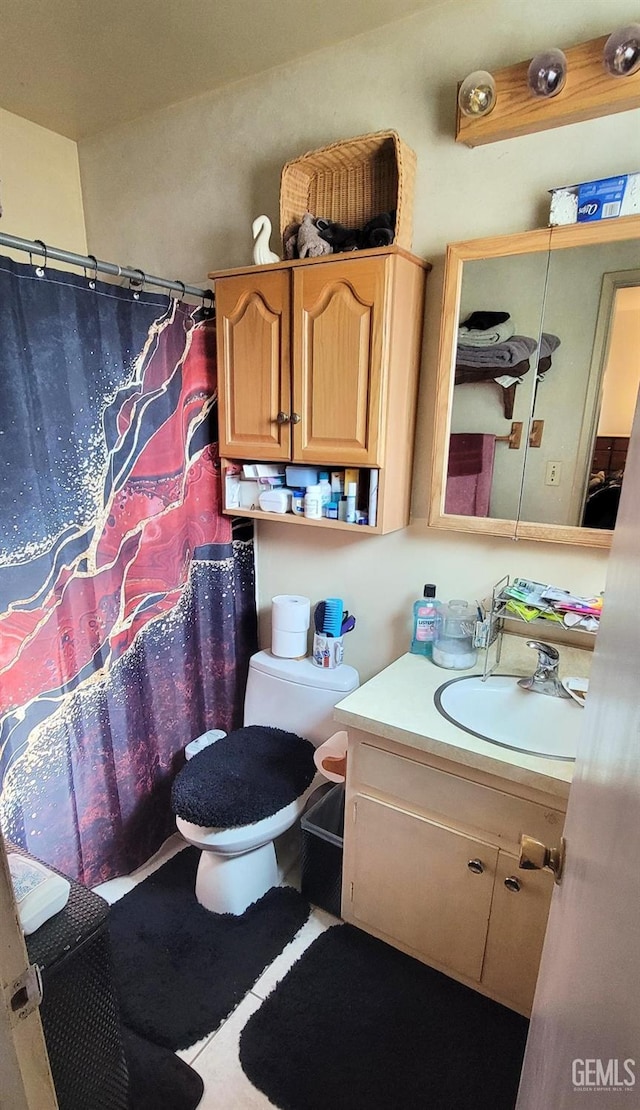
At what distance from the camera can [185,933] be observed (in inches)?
63.2

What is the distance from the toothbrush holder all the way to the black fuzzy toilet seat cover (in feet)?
0.86

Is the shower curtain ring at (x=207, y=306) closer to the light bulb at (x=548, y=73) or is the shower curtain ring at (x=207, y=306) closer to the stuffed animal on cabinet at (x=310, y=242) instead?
the stuffed animal on cabinet at (x=310, y=242)

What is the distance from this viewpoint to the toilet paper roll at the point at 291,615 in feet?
6.16

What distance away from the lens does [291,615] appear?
6.15 ft

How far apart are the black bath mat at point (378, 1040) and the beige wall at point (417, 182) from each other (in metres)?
0.85

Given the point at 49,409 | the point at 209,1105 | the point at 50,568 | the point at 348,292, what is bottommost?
the point at 209,1105

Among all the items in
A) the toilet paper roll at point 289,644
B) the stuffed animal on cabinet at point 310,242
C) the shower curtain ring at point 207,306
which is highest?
the stuffed animal on cabinet at point 310,242

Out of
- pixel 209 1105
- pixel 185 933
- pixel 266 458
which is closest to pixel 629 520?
pixel 266 458

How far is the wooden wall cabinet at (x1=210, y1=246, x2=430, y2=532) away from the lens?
4.73 feet

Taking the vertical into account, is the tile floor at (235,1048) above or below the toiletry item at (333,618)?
below

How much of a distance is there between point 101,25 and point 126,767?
2039 millimetres

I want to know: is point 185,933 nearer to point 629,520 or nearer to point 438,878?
point 438,878

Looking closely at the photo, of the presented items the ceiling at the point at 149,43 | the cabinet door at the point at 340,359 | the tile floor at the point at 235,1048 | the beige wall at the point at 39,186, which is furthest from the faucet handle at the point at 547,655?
the beige wall at the point at 39,186

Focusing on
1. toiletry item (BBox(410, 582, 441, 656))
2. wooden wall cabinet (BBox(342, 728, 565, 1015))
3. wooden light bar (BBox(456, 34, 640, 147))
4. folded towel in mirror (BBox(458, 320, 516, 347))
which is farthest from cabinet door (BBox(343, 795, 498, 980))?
wooden light bar (BBox(456, 34, 640, 147))
